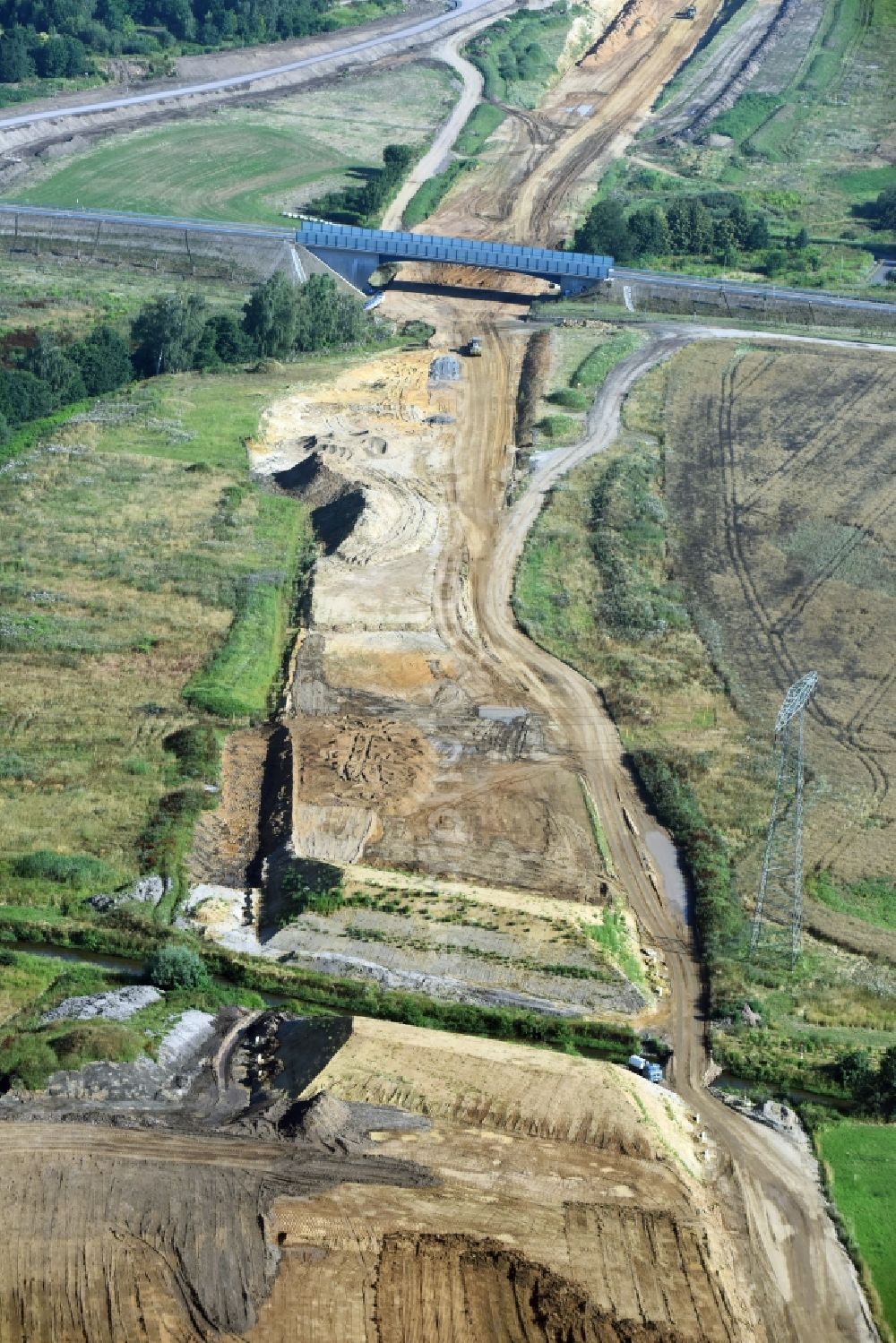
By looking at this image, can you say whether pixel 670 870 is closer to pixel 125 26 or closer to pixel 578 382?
pixel 578 382

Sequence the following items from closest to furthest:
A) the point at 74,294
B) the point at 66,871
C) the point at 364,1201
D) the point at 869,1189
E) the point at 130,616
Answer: the point at 364,1201 < the point at 869,1189 < the point at 66,871 < the point at 130,616 < the point at 74,294

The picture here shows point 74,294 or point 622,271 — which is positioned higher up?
point 622,271

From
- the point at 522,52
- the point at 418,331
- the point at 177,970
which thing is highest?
the point at 522,52

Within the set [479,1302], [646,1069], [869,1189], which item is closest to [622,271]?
[646,1069]

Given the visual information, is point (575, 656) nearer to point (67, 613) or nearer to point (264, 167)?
point (67, 613)

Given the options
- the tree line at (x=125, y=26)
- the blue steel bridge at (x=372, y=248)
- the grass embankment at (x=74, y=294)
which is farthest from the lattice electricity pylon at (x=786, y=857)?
the tree line at (x=125, y=26)

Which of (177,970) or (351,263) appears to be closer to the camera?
(177,970)

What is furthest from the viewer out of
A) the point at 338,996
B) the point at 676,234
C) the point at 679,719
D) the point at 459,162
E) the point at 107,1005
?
the point at 459,162
